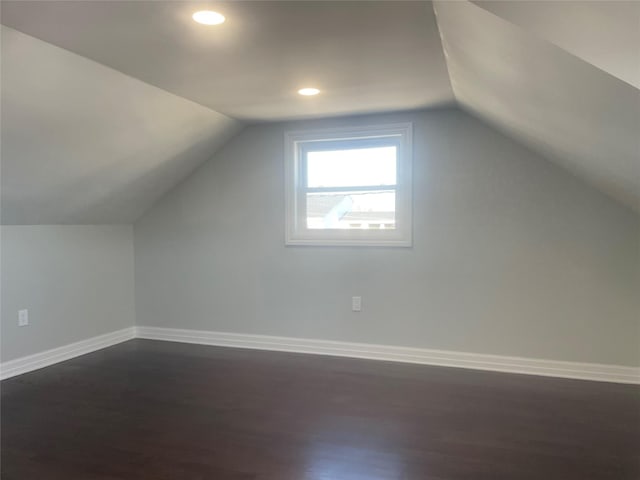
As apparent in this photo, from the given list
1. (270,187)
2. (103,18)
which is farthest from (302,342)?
(103,18)

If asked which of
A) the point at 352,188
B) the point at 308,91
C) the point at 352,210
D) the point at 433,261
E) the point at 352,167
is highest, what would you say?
the point at 308,91

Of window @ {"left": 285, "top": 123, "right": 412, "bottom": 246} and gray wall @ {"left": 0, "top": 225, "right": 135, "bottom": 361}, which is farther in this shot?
window @ {"left": 285, "top": 123, "right": 412, "bottom": 246}

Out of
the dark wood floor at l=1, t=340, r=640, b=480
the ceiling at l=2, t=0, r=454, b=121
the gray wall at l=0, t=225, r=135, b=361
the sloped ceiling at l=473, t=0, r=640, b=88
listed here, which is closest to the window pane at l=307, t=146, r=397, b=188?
the ceiling at l=2, t=0, r=454, b=121

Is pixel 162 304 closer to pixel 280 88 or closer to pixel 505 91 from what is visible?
pixel 280 88

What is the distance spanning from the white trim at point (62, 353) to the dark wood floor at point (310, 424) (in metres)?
0.13

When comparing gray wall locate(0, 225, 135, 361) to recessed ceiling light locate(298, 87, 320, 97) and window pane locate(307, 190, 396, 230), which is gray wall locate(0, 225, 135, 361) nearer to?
window pane locate(307, 190, 396, 230)

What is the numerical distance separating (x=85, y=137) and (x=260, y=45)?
4.78 feet

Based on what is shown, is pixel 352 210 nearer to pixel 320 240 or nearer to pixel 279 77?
pixel 320 240

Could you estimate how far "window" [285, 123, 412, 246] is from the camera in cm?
389

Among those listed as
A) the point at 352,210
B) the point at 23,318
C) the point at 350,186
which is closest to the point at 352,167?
the point at 350,186

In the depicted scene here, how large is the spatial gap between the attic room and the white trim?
0.07 ft

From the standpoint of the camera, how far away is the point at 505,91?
2396 millimetres

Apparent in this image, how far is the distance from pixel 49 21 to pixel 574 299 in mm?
3622

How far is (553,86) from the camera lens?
1901 mm
